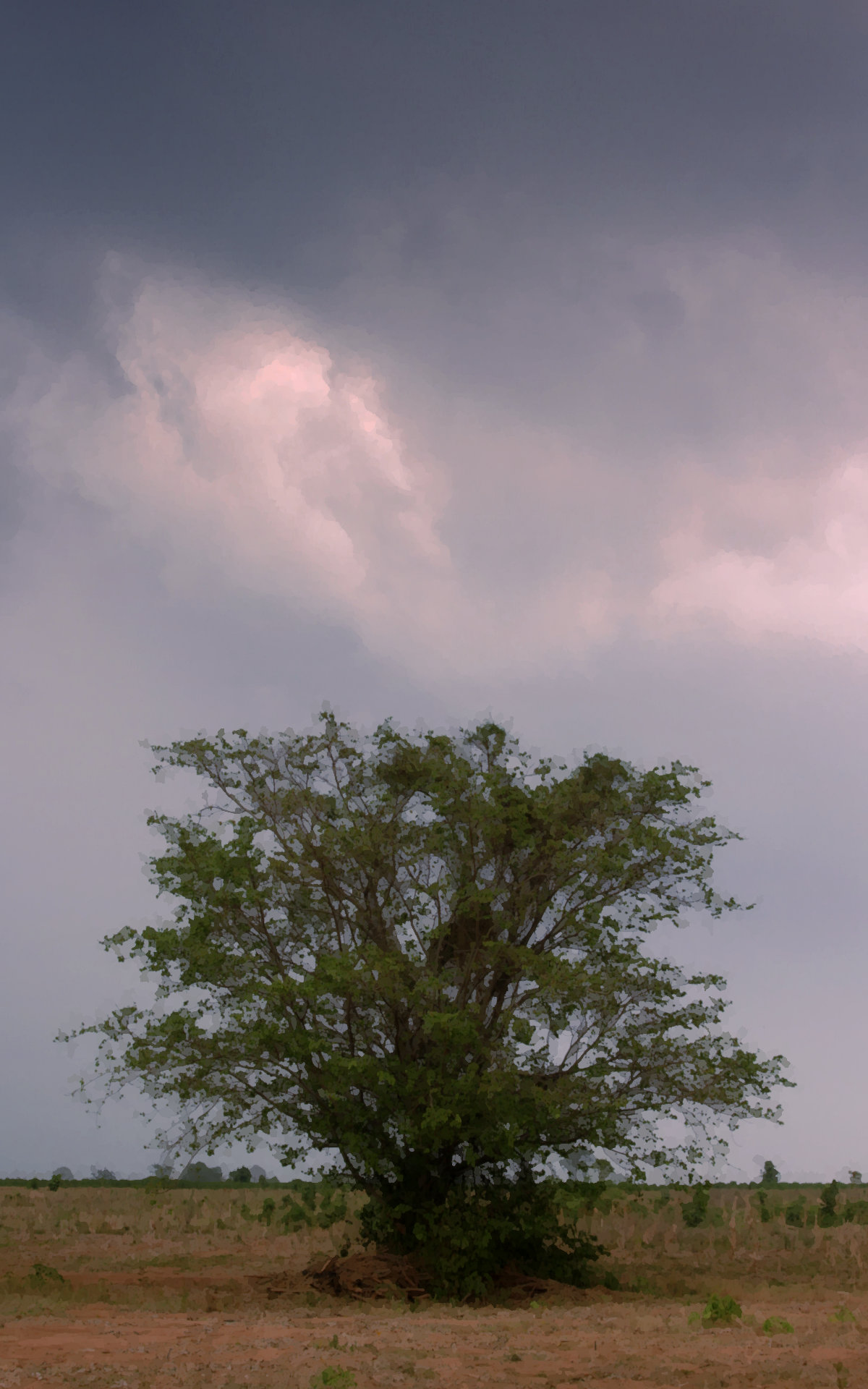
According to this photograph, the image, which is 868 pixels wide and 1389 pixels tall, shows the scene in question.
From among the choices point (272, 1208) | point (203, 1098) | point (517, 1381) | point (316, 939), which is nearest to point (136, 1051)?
Answer: point (203, 1098)

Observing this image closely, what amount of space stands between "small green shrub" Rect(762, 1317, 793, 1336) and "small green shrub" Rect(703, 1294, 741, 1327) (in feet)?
2.34

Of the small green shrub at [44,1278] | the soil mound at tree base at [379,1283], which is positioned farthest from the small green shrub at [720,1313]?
the small green shrub at [44,1278]

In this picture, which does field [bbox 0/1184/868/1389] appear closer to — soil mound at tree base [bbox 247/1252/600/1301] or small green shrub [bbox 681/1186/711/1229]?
soil mound at tree base [bbox 247/1252/600/1301]

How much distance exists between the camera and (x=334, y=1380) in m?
10.4

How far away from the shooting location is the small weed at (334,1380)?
10281 mm

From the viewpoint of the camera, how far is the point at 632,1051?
20.7 metres

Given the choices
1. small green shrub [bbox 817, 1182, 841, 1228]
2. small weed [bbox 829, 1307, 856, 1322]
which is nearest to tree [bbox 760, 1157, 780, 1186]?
small green shrub [bbox 817, 1182, 841, 1228]

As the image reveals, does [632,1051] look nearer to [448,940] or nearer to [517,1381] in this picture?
[448,940]

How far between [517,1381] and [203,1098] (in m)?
11.0

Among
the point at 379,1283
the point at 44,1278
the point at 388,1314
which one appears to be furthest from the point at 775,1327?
the point at 44,1278

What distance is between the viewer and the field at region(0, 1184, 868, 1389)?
36.5 feet

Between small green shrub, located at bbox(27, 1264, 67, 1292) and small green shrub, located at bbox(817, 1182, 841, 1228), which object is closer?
small green shrub, located at bbox(27, 1264, 67, 1292)

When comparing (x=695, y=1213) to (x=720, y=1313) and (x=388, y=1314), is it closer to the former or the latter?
(x=388, y=1314)

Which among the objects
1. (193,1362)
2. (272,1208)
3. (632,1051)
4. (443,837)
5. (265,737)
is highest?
(265,737)
